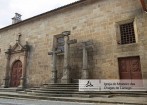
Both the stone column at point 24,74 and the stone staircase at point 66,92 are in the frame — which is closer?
the stone staircase at point 66,92

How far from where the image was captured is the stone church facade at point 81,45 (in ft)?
29.0

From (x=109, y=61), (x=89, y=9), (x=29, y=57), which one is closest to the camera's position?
(x=109, y=61)

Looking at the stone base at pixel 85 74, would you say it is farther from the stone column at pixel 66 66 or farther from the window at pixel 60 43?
the window at pixel 60 43

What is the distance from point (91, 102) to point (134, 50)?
12.8 ft

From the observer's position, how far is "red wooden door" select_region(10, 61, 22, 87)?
1317 centimetres

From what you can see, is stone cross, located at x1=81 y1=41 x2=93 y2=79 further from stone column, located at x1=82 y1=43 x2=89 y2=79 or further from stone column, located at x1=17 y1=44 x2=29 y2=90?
stone column, located at x1=17 y1=44 x2=29 y2=90

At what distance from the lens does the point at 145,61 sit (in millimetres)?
8219

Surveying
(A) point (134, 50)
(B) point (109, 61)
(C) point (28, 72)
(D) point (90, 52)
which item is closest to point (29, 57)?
(C) point (28, 72)

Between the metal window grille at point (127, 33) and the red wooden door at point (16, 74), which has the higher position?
the metal window grille at point (127, 33)

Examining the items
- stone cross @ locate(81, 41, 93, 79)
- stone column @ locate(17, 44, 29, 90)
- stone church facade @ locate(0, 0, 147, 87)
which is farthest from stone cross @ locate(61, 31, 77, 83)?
stone column @ locate(17, 44, 29, 90)

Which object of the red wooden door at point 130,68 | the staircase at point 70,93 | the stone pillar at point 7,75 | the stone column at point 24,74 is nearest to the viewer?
the staircase at point 70,93

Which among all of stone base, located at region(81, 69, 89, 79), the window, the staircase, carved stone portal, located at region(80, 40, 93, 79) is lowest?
the staircase

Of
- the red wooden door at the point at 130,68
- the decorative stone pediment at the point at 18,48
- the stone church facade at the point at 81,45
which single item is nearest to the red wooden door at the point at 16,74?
the stone church facade at the point at 81,45

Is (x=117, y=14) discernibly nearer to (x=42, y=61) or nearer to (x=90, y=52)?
(x=90, y=52)
